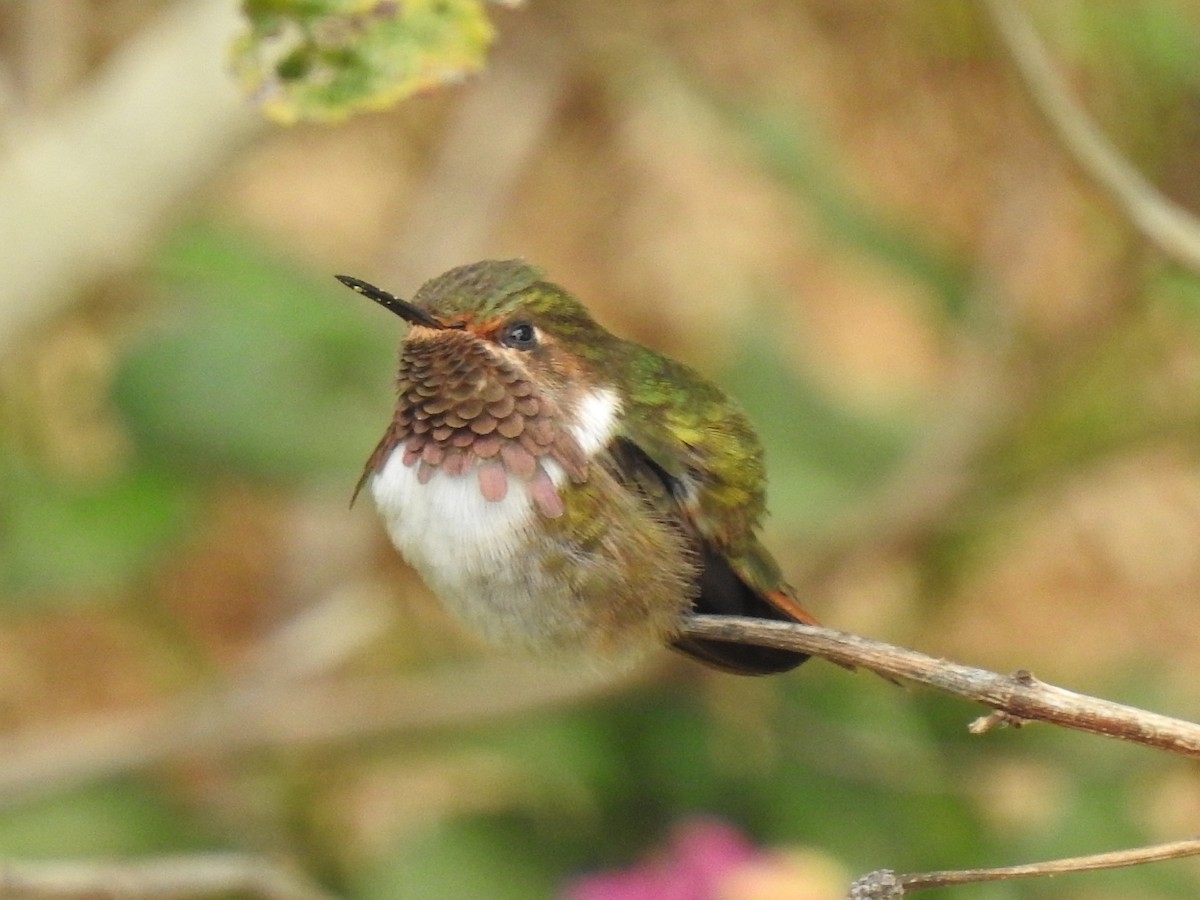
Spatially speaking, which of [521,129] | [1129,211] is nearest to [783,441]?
[1129,211]

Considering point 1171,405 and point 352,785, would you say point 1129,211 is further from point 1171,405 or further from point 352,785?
point 352,785

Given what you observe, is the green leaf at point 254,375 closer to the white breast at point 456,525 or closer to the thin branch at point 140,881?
the thin branch at point 140,881

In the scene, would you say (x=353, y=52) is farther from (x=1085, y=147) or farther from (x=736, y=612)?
(x=1085, y=147)

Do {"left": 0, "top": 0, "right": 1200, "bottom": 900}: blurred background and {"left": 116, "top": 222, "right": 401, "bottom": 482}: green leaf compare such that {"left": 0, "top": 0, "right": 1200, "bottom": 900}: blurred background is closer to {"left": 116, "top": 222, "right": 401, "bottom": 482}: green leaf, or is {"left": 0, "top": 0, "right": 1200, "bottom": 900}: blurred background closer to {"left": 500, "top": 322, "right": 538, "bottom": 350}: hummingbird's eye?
{"left": 116, "top": 222, "right": 401, "bottom": 482}: green leaf

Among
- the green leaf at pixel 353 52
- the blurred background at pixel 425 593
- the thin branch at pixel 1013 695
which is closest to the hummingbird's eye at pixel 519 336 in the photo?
the green leaf at pixel 353 52

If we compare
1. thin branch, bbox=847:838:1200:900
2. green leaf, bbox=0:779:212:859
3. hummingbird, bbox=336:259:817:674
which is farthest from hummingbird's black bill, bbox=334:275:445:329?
green leaf, bbox=0:779:212:859

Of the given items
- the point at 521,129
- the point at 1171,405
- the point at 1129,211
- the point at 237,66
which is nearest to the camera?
the point at 237,66

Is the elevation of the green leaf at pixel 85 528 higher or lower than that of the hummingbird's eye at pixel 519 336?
higher
